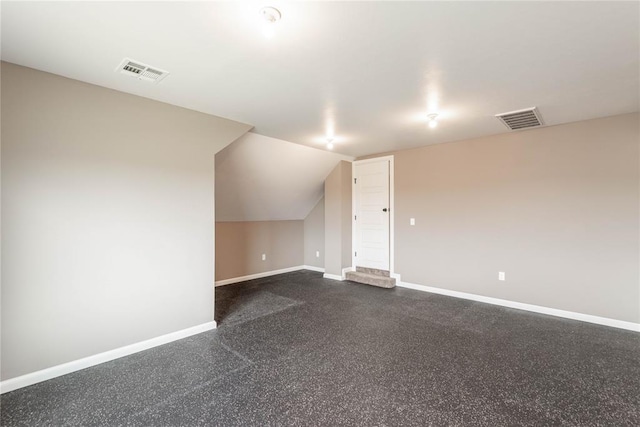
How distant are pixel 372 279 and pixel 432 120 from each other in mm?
2810

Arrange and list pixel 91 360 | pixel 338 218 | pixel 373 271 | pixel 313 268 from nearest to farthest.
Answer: pixel 91 360
pixel 373 271
pixel 338 218
pixel 313 268

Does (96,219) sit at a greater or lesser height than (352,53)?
lesser

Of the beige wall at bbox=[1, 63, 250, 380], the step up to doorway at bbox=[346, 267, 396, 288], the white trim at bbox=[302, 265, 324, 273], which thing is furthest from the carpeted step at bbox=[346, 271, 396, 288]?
the beige wall at bbox=[1, 63, 250, 380]

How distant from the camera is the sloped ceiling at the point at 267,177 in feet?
13.6

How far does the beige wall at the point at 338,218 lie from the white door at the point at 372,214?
159mm

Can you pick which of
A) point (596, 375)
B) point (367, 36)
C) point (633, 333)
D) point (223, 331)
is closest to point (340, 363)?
point (223, 331)

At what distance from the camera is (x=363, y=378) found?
2215mm

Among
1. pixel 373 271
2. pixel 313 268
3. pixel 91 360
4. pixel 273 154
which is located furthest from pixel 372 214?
pixel 91 360

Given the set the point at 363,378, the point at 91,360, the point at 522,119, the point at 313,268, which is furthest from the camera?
the point at 313,268

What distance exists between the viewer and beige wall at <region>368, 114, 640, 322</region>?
3.22 meters

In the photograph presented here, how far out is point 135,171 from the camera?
8.76 feet

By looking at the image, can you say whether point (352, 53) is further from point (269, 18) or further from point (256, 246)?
point (256, 246)

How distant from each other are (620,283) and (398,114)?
3104mm

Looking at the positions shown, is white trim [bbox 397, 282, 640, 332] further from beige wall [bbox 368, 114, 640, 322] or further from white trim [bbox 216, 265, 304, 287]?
white trim [bbox 216, 265, 304, 287]
